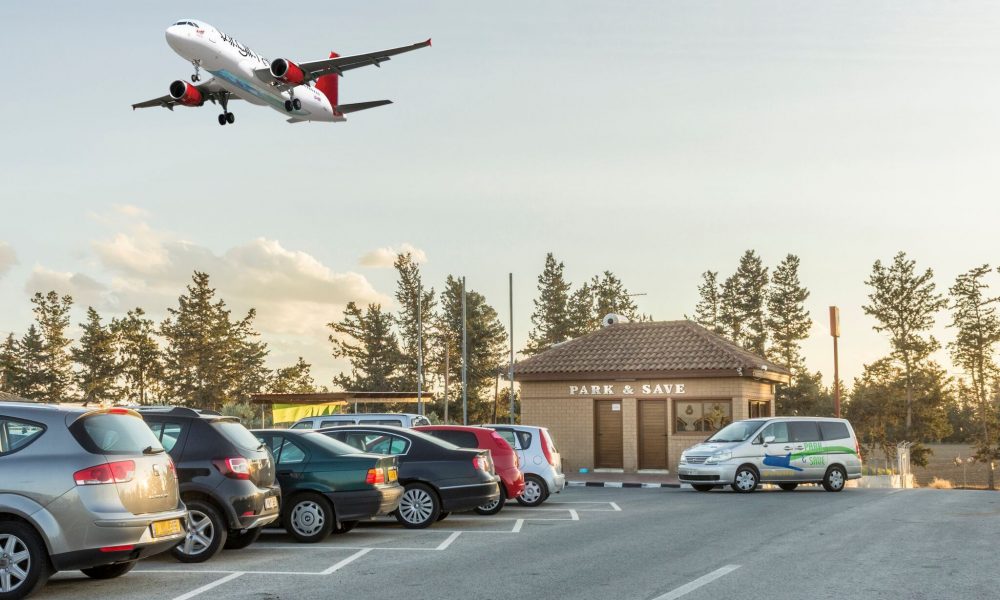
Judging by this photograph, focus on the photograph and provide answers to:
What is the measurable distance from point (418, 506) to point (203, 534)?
13.8 ft

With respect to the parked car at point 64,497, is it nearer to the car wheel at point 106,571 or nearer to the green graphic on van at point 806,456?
the car wheel at point 106,571

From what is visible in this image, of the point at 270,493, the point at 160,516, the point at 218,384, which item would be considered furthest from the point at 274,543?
the point at 218,384

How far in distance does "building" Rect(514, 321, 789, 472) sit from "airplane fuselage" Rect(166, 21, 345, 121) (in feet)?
40.7

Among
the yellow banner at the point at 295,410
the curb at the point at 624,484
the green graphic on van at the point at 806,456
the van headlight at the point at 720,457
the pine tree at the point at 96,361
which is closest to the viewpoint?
the van headlight at the point at 720,457

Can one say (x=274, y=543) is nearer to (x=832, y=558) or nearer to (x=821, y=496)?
(x=832, y=558)

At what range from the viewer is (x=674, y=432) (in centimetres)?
3297

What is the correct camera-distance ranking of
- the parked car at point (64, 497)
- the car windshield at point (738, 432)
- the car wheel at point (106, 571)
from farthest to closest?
the car windshield at point (738, 432)
the car wheel at point (106, 571)
the parked car at point (64, 497)

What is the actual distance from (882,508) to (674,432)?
14.4 meters

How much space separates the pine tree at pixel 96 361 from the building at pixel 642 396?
161 ft

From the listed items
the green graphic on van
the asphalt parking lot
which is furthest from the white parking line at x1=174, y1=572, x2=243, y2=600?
the green graphic on van

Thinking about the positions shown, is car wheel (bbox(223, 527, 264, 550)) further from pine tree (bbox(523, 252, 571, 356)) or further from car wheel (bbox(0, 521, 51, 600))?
pine tree (bbox(523, 252, 571, 356))

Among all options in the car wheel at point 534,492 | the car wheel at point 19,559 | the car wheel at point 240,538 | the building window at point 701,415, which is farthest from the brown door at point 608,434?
the car wheel at point 19,559

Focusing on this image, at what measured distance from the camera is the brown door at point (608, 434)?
33625mm

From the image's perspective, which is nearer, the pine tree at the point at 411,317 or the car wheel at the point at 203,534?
the car wheel at the point at 203,534
